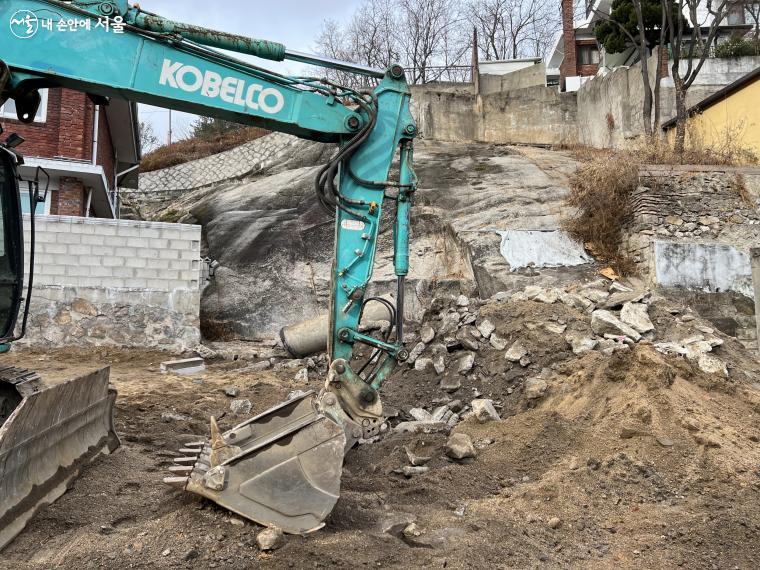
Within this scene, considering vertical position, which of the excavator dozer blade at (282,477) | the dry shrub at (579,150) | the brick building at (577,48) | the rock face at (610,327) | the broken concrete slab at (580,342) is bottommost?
the excavator dozer blade at (282,477)

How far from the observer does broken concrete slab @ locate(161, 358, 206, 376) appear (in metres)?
9.12

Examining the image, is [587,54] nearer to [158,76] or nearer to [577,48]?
[577,48]

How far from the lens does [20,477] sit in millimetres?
3516

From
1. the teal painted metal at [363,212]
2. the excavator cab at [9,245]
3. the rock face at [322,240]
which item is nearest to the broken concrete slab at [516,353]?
the rock face at [322,240]

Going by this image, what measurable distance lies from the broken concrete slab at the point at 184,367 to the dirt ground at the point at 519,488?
1.67 m

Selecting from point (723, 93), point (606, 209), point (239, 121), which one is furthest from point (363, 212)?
point (723, 93)

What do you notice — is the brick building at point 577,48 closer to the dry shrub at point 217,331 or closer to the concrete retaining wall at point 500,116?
the concrete retaining wall at point 500,116

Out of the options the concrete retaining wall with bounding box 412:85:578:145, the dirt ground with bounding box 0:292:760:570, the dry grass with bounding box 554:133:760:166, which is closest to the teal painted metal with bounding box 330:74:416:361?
the dirt ground with bounding box 0:292:760:570

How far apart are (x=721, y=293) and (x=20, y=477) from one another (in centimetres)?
989

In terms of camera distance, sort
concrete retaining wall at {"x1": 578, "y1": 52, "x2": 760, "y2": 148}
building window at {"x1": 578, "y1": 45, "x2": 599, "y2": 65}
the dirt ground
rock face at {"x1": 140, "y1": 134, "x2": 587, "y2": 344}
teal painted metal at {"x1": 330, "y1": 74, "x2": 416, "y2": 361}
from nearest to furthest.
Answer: the dirt ground
teal painted metal at {"x1": 330, "y1": 74, "x2": 416, "y2": 361}
rock face at {"x1": 140, "y1": 134, "x2": 587, "y2": 344}
concrete retaining wall at {"x1": 578, "y1": 52, "x2": 760, "y2": 148}
building window at {"x1": 578, "y1": 45, "x2": 599, "y2": 65}

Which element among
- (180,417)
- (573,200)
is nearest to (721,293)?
(573,200)

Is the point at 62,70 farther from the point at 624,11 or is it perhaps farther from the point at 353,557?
the point at 624,11

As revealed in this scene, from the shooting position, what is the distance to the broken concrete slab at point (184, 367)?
9125mm

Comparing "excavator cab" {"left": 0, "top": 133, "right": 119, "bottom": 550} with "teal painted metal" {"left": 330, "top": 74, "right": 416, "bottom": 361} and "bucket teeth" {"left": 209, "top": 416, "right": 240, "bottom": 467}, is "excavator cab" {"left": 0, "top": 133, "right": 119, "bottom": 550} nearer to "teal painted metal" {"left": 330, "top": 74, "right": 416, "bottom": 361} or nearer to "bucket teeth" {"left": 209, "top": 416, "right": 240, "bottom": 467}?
Result: "bucket teeth" {"left": 209, "top": 416, "right": 240, "bottom": 467}
